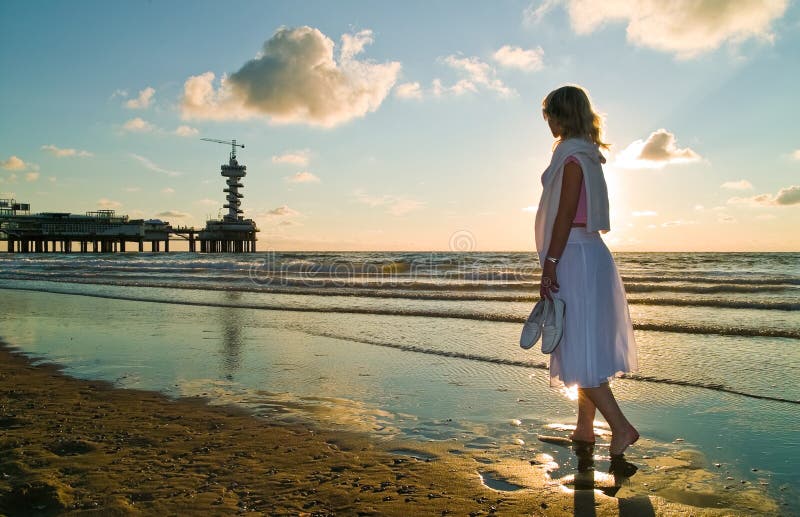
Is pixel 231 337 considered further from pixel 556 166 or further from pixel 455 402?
pixel 556 166

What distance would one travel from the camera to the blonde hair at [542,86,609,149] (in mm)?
2838

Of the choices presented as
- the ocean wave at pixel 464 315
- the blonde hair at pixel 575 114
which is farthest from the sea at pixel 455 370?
the blonde hair at pixel 575 114

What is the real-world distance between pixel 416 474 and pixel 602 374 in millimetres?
1064

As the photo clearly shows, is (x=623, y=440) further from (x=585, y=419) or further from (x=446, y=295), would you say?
(x=446, y=295)

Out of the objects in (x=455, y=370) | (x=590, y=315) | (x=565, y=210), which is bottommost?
(x=455, y=370)

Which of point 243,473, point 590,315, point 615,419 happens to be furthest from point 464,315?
point 243,473

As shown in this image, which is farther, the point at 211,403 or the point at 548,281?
the point at 211,403

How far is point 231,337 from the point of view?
23.5 ft

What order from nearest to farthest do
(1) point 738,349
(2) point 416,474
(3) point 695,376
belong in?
(2) point 416,474 → (3) point 695,376 → (1) point 738,349

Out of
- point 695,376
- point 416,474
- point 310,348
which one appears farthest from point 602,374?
point 310,348

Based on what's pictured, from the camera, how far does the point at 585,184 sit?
9.12 feet

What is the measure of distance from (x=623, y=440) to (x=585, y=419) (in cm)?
26

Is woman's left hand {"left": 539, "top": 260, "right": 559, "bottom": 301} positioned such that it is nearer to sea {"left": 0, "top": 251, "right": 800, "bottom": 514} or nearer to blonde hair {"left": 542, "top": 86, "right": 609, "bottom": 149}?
blonde hair {"left": 542, "top": 86, "right": 609, "bottom": 149}

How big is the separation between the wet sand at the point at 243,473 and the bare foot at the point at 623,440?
0.40 meters
